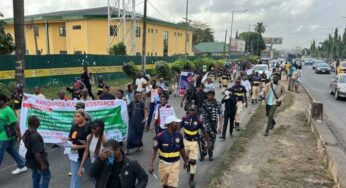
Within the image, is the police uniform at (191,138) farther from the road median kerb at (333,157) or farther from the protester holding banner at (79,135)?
the road median kerb at (333,157)

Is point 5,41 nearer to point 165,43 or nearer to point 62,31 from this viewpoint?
point 62,31

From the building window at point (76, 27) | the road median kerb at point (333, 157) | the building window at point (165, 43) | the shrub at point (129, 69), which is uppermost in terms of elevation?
the building window at point (76, 27)

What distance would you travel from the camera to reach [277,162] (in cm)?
871

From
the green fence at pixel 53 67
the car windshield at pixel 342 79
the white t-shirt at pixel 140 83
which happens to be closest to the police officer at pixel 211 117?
the white t-shirt at pixel 140 83

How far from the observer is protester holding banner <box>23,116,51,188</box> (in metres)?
5.40

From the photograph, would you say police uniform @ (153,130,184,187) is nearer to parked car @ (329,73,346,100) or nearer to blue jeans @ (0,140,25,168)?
blue jeans @ (0,140,25,168)

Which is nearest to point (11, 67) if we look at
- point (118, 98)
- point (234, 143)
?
point (118, 98)

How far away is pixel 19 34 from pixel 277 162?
9.23m

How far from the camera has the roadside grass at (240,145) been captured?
294 inches

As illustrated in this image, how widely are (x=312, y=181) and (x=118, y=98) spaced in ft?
16.5

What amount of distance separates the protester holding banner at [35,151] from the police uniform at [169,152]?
1749 millimetres

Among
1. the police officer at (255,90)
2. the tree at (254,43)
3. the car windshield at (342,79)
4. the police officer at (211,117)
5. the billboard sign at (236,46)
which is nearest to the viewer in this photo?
the police officer at (211,117)

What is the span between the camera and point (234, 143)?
10.2 metres

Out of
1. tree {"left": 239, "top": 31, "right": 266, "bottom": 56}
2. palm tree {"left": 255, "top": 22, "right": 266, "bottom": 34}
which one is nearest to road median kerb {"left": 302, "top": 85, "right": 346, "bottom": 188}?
tree {"left": 239, "top": 31, "right": 266, "bottom": 56}
